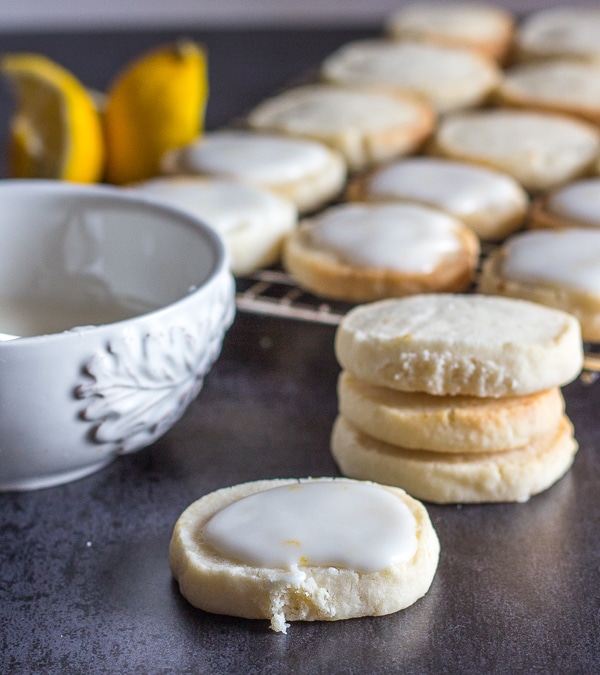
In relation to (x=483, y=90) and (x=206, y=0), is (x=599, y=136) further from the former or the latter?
(x=206, y=0)

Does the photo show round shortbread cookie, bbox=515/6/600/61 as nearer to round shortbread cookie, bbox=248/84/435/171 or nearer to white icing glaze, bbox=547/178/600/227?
round shortbread cookie, bbox=248/84/435/171

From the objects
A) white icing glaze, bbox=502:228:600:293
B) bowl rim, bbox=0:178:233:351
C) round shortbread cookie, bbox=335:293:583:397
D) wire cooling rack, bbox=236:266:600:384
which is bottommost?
wire cooling rack, bbox=236:266:600:384

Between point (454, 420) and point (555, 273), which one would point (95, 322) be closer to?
point (454, 420)

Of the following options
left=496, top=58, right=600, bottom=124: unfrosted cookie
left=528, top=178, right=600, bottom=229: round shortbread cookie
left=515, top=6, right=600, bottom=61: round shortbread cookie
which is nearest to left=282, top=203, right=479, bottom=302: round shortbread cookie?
left=528, top=178, right=600, bottom=229: round shortbread cookie

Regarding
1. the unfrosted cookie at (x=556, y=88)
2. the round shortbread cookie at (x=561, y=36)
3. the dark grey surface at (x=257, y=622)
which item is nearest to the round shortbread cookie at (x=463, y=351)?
the dark grey surface at (x=257, y=622)

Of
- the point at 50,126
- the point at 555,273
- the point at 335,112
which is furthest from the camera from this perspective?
the point at 335,112

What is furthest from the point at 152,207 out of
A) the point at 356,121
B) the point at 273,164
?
the point at 356,121

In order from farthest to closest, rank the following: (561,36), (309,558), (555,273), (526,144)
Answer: (561,36)
(526,144)
(555,273)
(309,558)

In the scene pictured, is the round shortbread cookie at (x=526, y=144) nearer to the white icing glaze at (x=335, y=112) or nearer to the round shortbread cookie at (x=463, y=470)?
the white icing glaze at (x=335, y=112)
